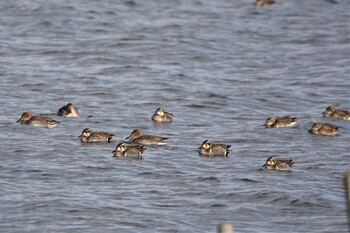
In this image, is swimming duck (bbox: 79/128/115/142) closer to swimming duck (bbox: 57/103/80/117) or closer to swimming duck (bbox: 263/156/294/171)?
swimming duck (bbox: 57/103/80/117)

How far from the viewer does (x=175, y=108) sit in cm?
2552

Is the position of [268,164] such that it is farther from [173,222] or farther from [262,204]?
[173,222]

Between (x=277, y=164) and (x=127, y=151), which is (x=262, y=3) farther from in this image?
(x=277, y=164)

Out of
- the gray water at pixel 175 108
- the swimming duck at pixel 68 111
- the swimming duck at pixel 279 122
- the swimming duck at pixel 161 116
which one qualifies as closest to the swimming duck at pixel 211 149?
the gray water at pixel 175 108

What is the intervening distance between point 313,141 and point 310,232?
5.96 m

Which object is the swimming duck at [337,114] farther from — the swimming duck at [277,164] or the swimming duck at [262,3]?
the swimming duck at [262,3]

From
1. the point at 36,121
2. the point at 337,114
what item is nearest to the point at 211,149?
the point at 36,121

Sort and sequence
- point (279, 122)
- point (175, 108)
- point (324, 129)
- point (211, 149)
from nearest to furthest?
point (211, 149)
point (324, 129)
point (279, 122)
point (175, 108)

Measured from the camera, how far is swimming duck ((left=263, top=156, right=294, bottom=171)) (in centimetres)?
1992

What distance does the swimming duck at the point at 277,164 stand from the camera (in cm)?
1992

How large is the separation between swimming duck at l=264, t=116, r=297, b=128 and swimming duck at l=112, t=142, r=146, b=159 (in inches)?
120

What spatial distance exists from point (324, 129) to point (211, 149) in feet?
8.47

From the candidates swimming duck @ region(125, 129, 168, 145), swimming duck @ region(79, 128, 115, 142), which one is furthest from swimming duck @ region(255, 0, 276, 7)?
swimming duck @ region(79, 128, 115, 142)

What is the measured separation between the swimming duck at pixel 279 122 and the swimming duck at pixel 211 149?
7.19 feet
